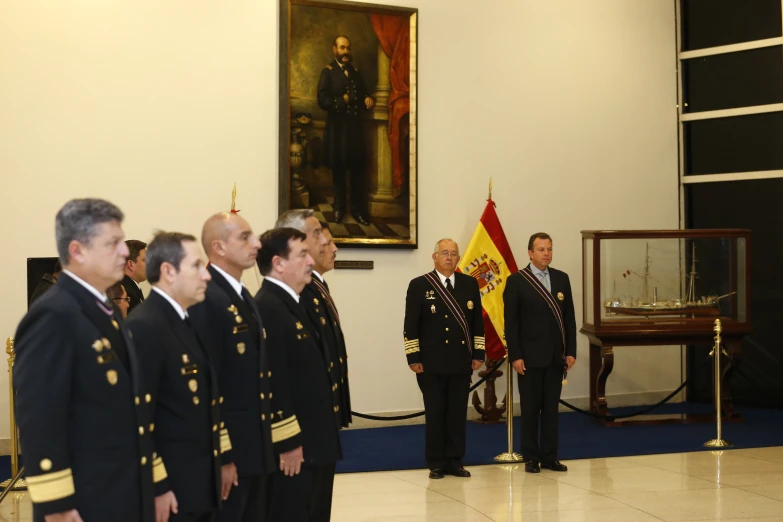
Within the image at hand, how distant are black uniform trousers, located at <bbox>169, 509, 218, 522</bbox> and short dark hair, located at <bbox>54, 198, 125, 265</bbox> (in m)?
0.98

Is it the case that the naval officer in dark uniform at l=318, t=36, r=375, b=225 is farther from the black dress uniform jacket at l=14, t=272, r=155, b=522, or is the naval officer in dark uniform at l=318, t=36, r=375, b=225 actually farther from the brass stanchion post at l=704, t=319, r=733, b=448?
the black dress uniform jacket at l=14, t=272, r=155, b=522

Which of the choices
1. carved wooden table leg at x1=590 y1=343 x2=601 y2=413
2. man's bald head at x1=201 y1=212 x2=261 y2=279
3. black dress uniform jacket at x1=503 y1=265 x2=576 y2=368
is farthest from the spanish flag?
man's bald head at x1=201 y1=212 x2=261 y2=279

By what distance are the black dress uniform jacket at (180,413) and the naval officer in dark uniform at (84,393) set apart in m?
0.20

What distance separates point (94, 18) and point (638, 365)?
7.05m

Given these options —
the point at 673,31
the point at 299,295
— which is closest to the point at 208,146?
the point at 299,295

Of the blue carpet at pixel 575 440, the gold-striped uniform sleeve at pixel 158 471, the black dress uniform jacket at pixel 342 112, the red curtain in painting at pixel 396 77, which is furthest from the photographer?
the red curtain in painting at pixel 396 77

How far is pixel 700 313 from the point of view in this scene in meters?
10.0

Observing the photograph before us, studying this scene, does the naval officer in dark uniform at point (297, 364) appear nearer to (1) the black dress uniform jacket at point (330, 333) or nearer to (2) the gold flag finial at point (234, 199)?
(1) the black dress uniform jacket at point (330, 333)

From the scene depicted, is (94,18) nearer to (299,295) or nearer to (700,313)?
(299,295)

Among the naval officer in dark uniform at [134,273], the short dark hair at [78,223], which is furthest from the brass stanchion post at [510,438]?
the short dark hair at [78,223]

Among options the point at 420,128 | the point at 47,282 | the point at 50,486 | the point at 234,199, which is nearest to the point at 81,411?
the point at 50,486

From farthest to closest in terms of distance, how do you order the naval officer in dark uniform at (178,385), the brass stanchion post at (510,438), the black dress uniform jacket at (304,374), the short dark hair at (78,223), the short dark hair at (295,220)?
the brass stanchion post at (510,438), the short dark hair at (295,220), the black dress uniform jacket at (304,374), the naval officer in dark uniform at (178,385), the short dark hair at (78,223)

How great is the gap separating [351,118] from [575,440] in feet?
12.6

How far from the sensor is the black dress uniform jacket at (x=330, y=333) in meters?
4.39
